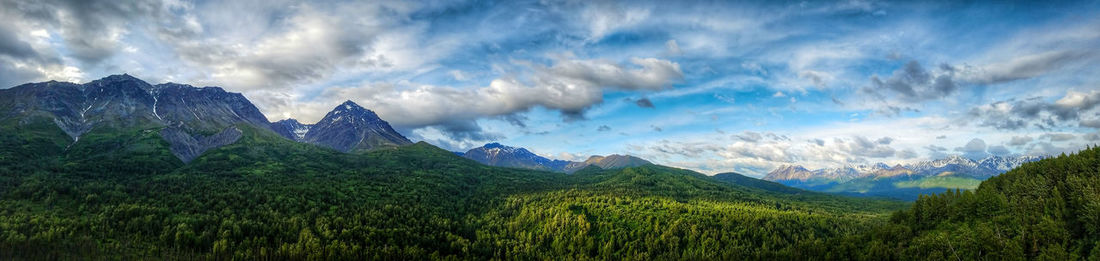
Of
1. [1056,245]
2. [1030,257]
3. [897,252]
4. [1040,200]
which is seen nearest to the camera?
[1056,245]

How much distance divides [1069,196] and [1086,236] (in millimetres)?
26004

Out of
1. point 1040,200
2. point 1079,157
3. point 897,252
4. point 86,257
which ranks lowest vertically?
point 86,257

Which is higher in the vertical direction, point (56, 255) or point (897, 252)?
point (897, 252)

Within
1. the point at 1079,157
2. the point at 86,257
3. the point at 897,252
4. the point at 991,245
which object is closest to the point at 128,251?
the point at 86,257

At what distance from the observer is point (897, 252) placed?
18650 cm

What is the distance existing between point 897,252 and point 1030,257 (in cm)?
4160

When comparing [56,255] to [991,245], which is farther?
[56,255]

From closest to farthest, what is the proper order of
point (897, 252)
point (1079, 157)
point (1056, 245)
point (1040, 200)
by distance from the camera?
point (1056, 245), point (1040, 200), point (1079, 157), point (897, 252)

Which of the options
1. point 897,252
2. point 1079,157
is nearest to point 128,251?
point 897,252

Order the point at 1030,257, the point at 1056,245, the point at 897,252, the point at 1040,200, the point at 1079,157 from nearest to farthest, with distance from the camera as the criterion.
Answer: the point at 1056,245 → the point at 1030,257 → the point at 1040,200 → the point at 1079,157 → the point at 897,252

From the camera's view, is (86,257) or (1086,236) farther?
(86,257)

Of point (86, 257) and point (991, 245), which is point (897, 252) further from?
point (86, 257)

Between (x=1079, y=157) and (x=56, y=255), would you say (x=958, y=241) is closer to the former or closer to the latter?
(x=1079, y=157)

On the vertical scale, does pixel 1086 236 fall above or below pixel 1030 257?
above
